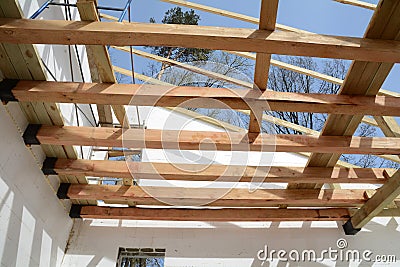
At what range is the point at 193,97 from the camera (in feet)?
7.74

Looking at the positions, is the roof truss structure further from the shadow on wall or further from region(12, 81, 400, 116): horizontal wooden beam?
the shadow on wall

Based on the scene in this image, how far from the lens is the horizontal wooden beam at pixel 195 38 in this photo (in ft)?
6.27

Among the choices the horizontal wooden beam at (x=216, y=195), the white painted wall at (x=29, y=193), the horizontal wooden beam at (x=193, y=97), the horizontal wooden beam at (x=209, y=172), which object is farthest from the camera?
the horizontal wooden beam at (x=216, y=195)

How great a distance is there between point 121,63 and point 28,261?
325 centimetres

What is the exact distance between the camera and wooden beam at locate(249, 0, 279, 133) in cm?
180

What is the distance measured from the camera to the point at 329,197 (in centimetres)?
398

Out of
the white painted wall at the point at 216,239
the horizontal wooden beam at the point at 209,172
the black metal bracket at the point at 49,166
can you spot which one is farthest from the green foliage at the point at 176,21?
the black metal bracket at the point at 49,166

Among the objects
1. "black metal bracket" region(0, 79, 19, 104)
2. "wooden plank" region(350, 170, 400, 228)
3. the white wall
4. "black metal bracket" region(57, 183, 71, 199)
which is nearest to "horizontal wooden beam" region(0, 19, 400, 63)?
"black metal bracket" region(0, 79, 19, 104)

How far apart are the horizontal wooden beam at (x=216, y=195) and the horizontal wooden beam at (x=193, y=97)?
1.50 m

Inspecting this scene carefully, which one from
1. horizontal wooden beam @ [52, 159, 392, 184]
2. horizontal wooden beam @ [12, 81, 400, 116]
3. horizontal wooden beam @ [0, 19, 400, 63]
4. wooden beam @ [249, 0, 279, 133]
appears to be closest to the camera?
wooden beam @ [249, 0, 279, 133]

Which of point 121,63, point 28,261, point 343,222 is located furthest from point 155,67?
point 343,222

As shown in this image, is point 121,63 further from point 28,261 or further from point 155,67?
point 28,261

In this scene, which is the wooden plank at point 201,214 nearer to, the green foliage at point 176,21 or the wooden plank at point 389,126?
the wooden plank at point 389,126

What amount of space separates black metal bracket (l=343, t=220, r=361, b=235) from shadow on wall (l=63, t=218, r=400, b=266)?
7 centimetres
